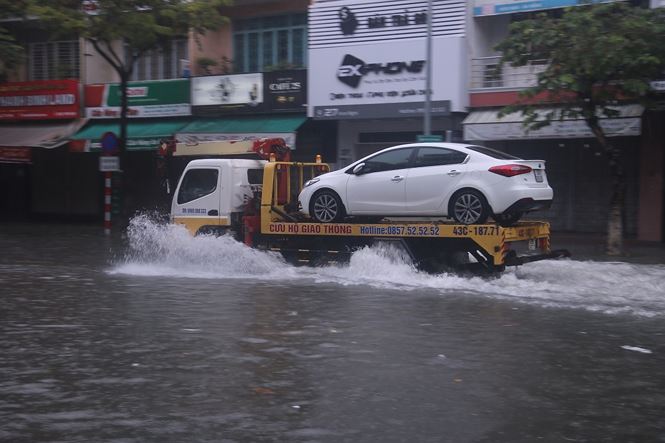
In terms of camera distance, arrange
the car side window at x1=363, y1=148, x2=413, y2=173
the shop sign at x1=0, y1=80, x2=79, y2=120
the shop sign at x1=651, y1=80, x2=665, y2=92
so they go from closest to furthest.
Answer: the car side window at x1=363, y1=148, x2=413, y2=173
the shop sign at x1=651, y1=80, x2=665, y2=92
the shop sign at x1=0, y1=80, x2=79, y2=120

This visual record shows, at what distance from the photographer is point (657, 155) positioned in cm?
2016

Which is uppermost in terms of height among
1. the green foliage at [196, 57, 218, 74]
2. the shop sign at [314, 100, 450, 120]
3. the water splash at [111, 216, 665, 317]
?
the green foliage at [196, 57, 218, 74]

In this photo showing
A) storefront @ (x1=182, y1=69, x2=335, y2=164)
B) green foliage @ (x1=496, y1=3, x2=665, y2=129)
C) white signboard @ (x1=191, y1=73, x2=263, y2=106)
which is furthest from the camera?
white signboard @ (x1=191, y1=73, x2=263, y2=106)

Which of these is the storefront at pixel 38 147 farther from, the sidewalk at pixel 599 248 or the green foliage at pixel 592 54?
the sidewalk at pixel 599 248

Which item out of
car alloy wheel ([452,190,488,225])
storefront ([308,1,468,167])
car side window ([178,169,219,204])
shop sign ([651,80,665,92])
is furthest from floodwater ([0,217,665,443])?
storefront ([308,1,468,167])

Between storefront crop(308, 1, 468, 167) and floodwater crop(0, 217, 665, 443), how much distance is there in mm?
8542

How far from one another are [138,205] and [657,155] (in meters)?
17.6

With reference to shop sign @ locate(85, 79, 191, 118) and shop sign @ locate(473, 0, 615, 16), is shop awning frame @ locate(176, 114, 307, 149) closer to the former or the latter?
shop sign @ locate(85, 79, 191, 118)

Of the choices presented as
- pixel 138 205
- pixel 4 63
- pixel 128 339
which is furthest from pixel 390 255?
pixel 138 205

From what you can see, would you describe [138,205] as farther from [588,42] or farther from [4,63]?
[588,42]

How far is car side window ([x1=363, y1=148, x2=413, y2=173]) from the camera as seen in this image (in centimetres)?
1298

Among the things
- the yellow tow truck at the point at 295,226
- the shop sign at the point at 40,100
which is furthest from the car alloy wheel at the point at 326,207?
the shop sign at the point at 40,100

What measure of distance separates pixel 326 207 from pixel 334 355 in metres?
6.15

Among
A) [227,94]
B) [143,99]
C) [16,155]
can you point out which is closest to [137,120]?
[143,99]
